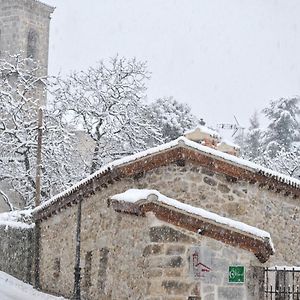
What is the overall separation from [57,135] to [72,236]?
13.6 meters

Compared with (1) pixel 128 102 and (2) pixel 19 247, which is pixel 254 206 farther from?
(1) pixel 128 102

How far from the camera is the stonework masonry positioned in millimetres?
12570

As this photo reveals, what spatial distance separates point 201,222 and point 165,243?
741 mm

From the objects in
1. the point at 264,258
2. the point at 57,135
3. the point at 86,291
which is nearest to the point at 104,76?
the point at 57,135

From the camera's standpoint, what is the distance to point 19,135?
1214 inches

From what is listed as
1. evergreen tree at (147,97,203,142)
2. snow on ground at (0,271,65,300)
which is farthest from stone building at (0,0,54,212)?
snow on ground at (0,271,65,300)

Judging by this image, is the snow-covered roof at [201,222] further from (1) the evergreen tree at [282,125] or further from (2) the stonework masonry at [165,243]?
(1) the evergreen tree at [282,125]

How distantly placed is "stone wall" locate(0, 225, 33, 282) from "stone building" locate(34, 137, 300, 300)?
2744 mm

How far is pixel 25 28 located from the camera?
4275 centimetres

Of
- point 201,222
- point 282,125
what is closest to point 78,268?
point 201,222

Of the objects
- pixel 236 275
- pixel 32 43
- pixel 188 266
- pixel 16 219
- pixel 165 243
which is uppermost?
pixel 32 43

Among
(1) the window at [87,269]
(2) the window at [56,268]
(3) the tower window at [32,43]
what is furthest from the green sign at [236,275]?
(3) the tower window at [32,43]

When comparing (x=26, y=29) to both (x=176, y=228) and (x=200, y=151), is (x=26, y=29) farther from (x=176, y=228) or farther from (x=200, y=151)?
(x=176, y=228)

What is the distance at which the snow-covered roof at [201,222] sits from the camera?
1249 cm
